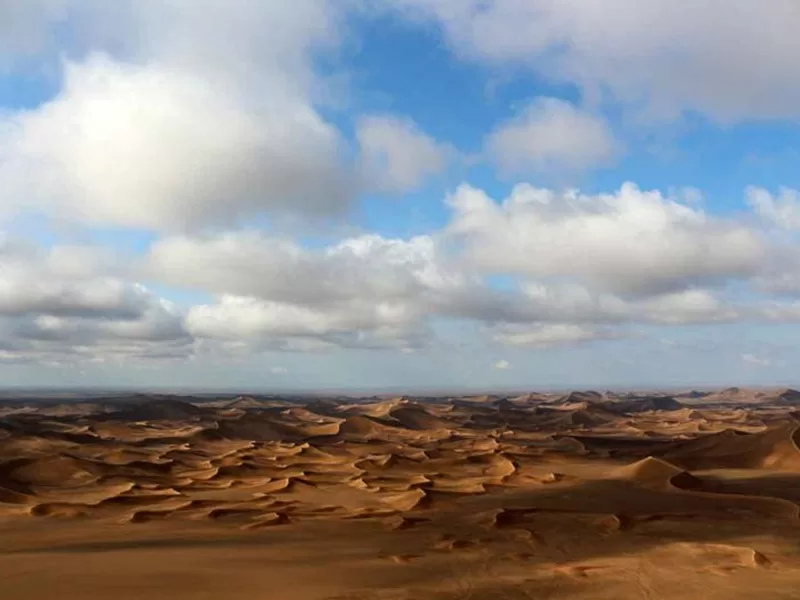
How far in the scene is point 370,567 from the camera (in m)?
19.1

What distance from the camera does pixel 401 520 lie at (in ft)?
88.0

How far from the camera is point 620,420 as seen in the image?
10031 centimetres

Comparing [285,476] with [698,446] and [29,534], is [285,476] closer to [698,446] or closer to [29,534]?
[29,534]

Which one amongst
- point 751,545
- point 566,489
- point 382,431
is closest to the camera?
point 751,545

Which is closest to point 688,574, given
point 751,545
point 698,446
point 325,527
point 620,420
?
point 751,545

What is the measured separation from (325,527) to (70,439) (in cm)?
4224

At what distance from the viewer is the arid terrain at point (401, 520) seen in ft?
57.1

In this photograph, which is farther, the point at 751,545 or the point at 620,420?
the point at 620,420

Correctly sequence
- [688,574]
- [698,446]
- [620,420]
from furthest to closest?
[620,420] < [698,446] < [688,574]

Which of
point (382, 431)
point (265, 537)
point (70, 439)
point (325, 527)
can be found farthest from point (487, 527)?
point (382, 431)

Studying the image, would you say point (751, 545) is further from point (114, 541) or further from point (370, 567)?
point (114, 541)

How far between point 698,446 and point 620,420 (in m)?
47.6

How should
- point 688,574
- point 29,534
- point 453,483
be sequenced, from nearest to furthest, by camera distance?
point 688,574
point 29,534
point 453,483

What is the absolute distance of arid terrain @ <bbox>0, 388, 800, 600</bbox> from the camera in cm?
1739
